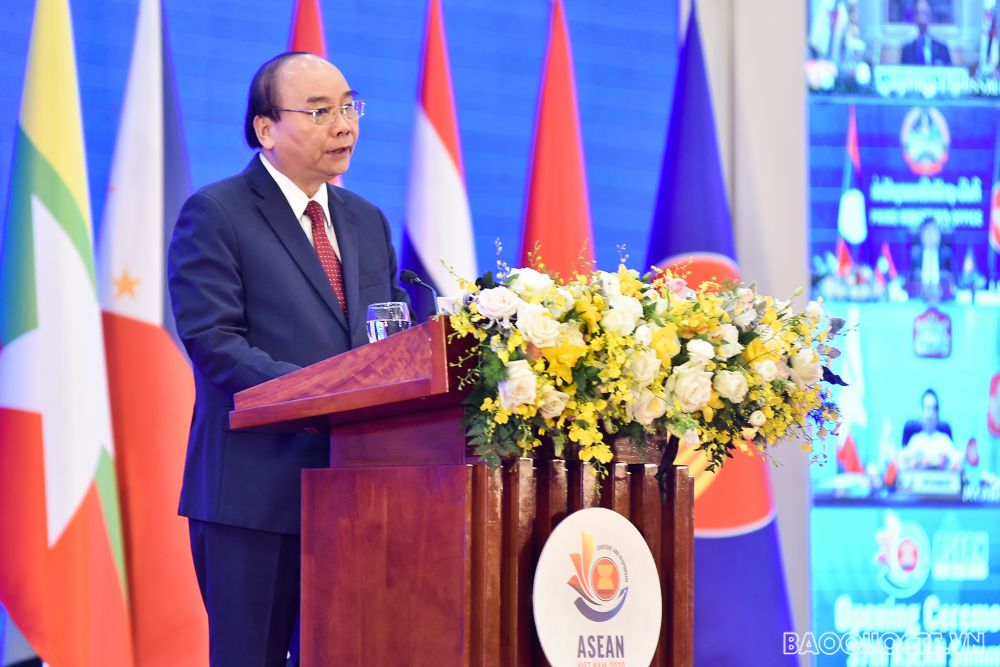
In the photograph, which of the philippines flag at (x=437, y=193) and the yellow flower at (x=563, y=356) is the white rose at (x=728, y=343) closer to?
the yellow flower at (x=563, y=356)

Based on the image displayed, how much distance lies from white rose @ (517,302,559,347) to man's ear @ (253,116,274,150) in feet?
3.71

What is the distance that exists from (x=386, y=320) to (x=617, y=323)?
445 mm

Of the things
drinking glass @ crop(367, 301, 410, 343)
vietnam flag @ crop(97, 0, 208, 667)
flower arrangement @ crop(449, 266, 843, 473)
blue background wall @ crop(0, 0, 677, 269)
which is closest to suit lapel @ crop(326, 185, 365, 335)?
drinking glass @ crop(367, 301, 410, 343)

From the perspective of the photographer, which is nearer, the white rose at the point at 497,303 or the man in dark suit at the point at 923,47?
the white rose at the point at 497,303

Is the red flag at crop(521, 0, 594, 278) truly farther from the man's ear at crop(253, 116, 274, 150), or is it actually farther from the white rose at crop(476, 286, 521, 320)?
the white rose at crop(476, 286, 521, 320)

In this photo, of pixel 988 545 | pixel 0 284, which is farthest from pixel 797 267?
pixel 0 284

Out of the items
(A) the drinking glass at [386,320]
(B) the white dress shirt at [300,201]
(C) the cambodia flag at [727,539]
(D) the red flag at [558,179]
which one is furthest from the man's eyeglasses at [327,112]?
(C) the cambodia flag at [727,539]

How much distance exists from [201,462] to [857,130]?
9.82 ft

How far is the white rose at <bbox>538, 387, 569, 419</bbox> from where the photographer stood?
1.57 metres

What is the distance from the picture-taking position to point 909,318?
14.0 ft

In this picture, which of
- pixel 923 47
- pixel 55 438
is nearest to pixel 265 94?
pixel 55 438

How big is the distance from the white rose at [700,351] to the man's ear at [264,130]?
1194 millimetres

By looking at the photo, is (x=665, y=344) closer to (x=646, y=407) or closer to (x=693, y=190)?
(x=646, y=407)

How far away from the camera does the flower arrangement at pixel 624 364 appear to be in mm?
1570
